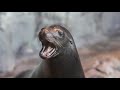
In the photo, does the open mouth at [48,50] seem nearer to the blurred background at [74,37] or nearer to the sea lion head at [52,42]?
the sea lion head at [52,42]

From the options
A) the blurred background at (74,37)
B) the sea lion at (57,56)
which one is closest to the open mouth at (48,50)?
the sea lion at (57,56)

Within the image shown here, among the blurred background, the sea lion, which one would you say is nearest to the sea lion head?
the sea lion

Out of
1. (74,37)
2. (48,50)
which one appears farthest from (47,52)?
(74,37)

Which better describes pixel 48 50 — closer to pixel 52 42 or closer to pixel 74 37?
pixel 52 42

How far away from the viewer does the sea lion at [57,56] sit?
270cm

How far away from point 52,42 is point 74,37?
295 mm

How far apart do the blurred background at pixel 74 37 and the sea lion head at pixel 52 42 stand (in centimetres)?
16

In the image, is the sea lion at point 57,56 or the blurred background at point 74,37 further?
the blurred background at point 74,37

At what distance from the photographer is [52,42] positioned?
2680 mm

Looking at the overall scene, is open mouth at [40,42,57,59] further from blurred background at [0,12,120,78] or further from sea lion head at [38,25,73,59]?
blurred background at [0,12,120,78]

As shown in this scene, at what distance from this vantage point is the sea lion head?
2678mm

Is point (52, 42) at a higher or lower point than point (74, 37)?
lower
